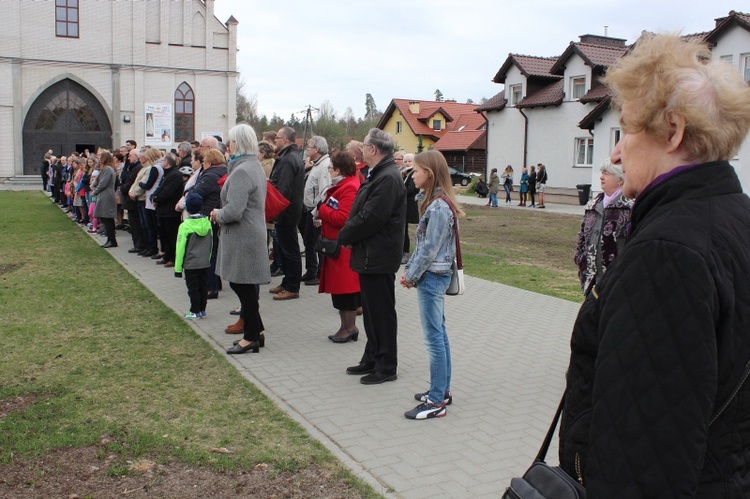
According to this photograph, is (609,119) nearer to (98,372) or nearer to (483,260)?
(483,260)

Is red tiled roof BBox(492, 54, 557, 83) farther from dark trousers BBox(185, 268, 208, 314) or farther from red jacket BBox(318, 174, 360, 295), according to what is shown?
red jacket BBox(318, 174, 360, 295)

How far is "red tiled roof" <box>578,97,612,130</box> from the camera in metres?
31.0

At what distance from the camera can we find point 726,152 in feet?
5.87

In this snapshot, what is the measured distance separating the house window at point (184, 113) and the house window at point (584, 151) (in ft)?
75.0

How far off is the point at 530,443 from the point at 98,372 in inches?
149

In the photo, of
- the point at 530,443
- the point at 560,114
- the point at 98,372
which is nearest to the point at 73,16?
the point at 560,114

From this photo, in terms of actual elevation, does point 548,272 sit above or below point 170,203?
below

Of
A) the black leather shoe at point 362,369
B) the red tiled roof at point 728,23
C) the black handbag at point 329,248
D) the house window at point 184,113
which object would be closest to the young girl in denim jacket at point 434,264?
the black leather shoe at point 362,369

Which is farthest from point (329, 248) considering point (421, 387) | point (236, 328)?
point (421, 387)

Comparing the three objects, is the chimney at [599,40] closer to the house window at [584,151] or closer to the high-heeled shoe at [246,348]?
the house window at [584,151]

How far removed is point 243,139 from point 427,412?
3214mm

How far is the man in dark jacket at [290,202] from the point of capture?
31.8ft

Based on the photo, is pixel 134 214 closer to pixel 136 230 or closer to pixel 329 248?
pixel 136 230

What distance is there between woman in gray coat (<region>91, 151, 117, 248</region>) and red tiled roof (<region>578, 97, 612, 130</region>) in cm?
2183
